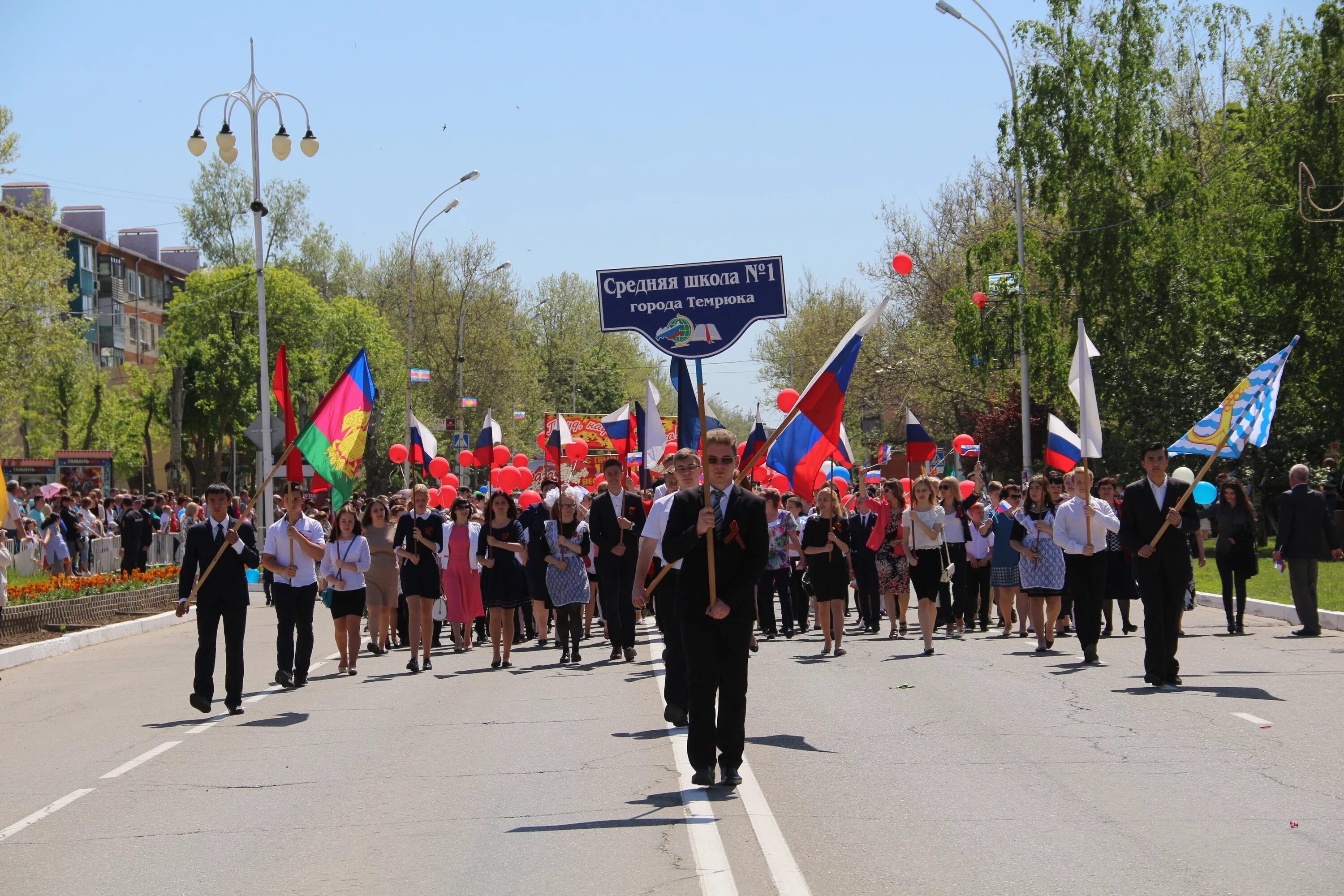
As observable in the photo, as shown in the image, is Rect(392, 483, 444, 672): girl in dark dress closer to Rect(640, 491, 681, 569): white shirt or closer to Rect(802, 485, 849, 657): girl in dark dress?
Rect(802, 485, 849, 657): girl in dark dress

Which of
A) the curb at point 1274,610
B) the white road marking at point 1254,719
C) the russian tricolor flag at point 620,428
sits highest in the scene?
the russian tricolor flag at point 620,428

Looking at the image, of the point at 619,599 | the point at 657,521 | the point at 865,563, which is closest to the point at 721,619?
the point at 657,521

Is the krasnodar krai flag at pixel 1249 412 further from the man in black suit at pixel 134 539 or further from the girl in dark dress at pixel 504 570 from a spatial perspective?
Answer: the man in black suit at pixel 134 539

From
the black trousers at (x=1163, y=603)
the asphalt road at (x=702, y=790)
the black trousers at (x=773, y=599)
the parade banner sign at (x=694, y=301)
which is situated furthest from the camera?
the black trousers at (x=773, y=599)

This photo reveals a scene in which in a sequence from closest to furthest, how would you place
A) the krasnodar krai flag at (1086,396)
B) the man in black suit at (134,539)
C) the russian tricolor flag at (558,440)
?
the krasnodar krai flag at (1086,396) → the man in black suit at (134,539) → the russian tricolor flag at (558,440)

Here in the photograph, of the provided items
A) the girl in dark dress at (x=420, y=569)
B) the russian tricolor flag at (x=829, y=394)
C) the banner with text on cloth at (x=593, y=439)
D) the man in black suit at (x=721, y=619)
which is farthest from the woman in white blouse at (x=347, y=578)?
the banner with text on cloth at (x=593, y=439)

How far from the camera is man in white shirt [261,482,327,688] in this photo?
1338 cm

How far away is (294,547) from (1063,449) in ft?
34.3

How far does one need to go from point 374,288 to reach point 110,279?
15794 millimetres

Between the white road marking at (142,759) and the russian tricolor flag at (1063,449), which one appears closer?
the white road marking at (142,759)

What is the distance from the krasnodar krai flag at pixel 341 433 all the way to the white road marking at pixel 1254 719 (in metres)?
8.33

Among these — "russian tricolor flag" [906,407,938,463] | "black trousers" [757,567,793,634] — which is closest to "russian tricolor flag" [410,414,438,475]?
"russian tricolor flag" [906,407,938,463]

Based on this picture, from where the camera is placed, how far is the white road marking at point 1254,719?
9.68 m

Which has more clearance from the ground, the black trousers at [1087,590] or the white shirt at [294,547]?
the white shirt at [294,547]
